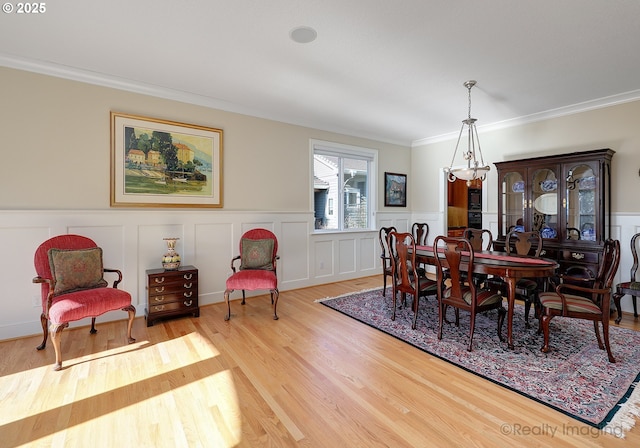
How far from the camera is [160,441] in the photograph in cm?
166

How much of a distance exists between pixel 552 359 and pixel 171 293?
373 cm

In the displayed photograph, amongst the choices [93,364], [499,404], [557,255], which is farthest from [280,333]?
[557,255]

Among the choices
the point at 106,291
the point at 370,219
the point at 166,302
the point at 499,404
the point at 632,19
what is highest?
the point at 632,19

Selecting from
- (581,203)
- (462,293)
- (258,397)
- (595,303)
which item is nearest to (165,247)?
(258,397)

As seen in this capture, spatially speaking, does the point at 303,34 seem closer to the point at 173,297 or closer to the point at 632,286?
the point at 173,297

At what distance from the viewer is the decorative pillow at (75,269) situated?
108 inches

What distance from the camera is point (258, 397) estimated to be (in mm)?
2062

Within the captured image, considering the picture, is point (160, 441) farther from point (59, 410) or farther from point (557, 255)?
point (557, 255)

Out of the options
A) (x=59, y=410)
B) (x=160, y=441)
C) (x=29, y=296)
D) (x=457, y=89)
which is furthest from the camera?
(x=457, y=89)

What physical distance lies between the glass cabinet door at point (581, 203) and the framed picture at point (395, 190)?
2.82 metres

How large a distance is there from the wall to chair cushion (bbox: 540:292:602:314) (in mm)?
3214

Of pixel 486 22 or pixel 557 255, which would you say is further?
pixel 557 255

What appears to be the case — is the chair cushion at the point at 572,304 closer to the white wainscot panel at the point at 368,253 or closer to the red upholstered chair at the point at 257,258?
the red upholstered chair at the point at 257,258

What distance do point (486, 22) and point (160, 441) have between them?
356 cm
